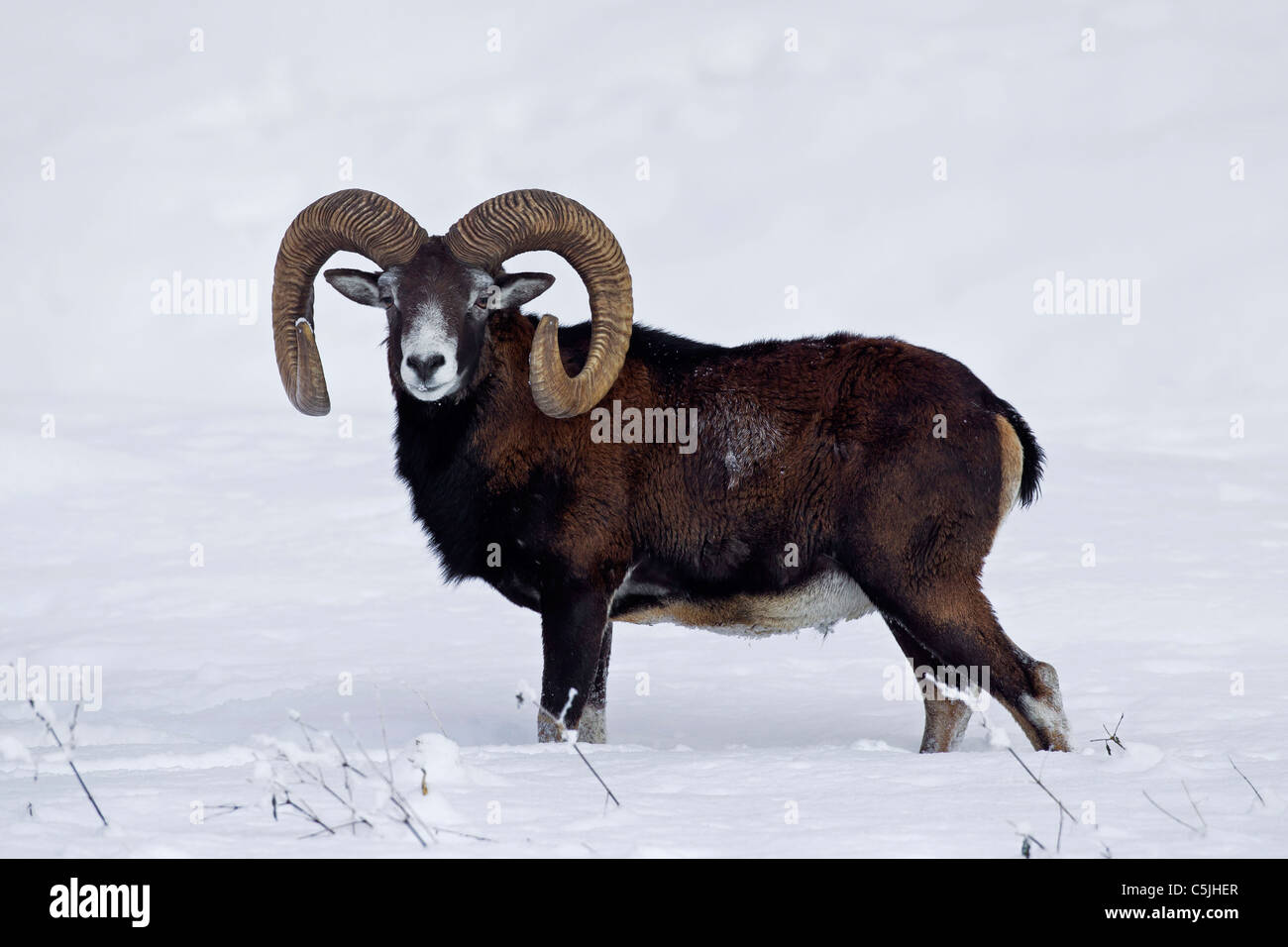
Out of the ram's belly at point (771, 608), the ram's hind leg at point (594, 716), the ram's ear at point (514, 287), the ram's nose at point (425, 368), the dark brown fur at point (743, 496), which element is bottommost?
the ram's hind leg at point (594, 716)

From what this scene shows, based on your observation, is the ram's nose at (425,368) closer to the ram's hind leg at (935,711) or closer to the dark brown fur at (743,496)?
the dark brown fur at (743,496)

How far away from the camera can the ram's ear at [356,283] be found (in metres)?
9.03

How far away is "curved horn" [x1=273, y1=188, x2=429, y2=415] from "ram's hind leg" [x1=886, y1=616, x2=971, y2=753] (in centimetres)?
396

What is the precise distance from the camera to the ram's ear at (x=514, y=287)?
355 inches

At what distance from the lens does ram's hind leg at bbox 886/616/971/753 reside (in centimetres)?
910

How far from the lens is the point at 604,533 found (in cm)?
862

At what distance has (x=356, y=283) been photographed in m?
9.10
